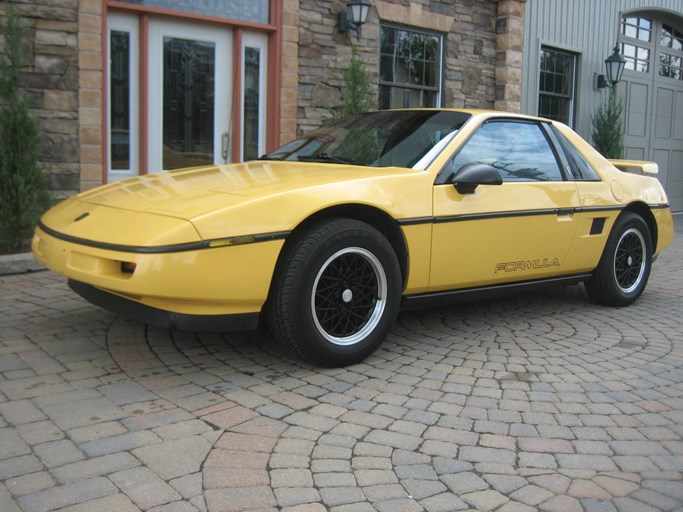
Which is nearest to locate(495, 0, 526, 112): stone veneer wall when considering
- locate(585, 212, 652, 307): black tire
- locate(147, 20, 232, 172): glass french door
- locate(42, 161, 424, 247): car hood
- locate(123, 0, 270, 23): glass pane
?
locate(123, 0, 270, 23): glass pane

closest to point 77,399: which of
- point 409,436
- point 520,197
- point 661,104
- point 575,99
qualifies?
point 409,436

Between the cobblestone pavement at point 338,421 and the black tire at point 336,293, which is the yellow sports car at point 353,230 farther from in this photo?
the cobblestone pavement at point 338,421

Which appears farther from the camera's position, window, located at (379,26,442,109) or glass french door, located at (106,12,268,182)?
window, located at (379,26,442,109)

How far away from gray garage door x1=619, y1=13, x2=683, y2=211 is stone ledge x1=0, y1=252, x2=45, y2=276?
12.0 m

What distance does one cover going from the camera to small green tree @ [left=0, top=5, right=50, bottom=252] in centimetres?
661

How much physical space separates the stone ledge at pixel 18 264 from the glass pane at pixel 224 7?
322cm

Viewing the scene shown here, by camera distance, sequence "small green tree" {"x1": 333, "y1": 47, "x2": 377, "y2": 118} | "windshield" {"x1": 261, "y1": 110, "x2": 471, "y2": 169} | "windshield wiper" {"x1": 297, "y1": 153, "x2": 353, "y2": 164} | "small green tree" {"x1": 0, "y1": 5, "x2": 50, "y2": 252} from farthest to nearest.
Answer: "small green tree" {"x1": 333, "y1": 47, "x2": 377, "y2": 118} < "small green tree" {"x1": 0, "y1": 5, "x2": 50, "y2": 252} < "windshield wiper" {"x1": 297, "y1": 153, "x2": 353, "y2": 164} < "windshield" {"x1": 261, "y1": 110, "x2": 471, "y2": 169}

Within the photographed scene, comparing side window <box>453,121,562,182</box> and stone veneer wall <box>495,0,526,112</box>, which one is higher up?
stone veneer wall <box>495,0,526,112</box>

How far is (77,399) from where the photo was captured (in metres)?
3.31

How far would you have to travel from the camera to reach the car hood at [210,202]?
11.0ft

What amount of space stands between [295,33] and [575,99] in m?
6.61

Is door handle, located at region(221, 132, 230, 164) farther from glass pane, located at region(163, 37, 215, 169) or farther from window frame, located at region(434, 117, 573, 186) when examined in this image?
window frame, located at region(434, 117, 573, 186)

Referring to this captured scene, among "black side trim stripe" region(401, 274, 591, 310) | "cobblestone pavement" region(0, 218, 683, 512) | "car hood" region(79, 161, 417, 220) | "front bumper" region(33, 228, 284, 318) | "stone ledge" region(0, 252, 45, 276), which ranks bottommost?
"cobblestone pavement" region(0, 218, 683, 512)

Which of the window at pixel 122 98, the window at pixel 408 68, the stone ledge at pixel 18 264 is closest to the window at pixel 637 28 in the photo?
the window at pixel 408 68
